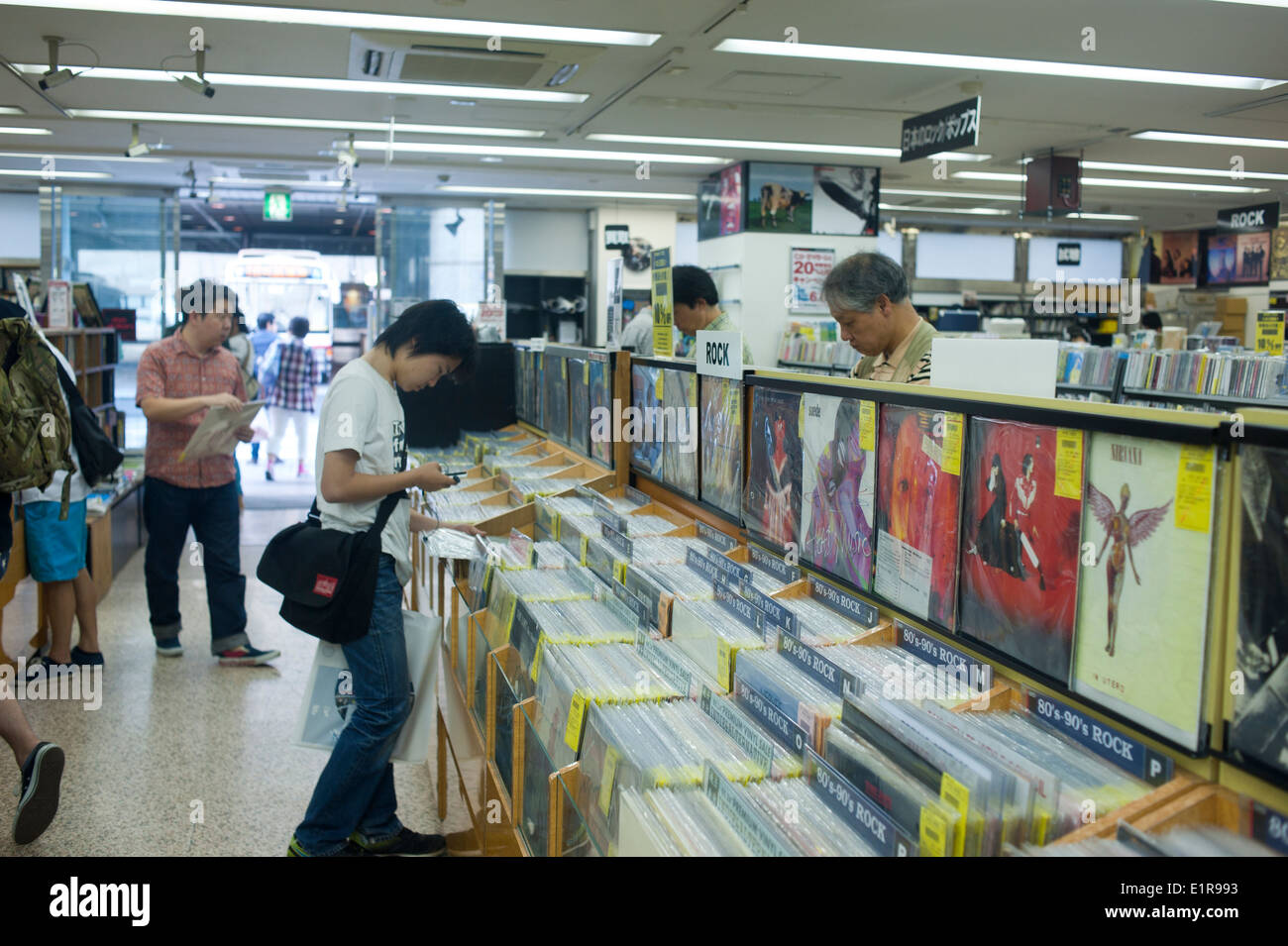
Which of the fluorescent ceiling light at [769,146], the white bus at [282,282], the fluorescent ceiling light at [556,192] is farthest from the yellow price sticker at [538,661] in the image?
the white bus at [282,282]

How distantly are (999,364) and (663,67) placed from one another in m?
5.74

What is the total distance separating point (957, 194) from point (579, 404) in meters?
10.1

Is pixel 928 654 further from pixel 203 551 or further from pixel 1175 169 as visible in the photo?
pixel 1175 169

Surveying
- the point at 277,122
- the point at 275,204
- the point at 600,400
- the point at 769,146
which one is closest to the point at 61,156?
the point at 275,204

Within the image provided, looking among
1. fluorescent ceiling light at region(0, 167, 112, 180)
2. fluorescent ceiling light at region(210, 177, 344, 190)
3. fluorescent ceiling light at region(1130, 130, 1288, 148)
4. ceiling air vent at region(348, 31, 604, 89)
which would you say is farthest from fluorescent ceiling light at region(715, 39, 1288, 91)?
fluorescent ceiling light at region(0, 167, 112, 180)

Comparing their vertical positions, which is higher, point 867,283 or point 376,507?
point 867,283

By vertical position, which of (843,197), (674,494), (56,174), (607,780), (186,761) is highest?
(56,174)

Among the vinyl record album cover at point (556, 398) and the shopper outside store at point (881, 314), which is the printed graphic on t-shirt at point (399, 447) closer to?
the shopper outside store at point (881, 314)

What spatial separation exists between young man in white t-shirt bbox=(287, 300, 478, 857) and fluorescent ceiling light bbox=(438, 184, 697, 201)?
10.9 meters

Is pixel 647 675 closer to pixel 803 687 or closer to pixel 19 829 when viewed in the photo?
pixel 803 687

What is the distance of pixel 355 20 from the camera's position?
5.97m

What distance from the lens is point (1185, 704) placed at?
1.31 meters
